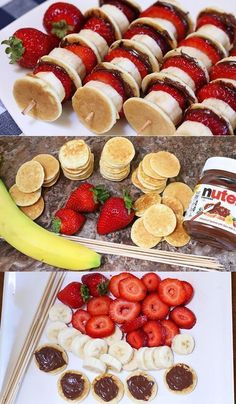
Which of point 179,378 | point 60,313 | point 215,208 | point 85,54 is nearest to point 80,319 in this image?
point 60,313

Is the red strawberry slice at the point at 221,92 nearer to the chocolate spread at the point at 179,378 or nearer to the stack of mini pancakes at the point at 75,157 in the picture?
the stack of mini pancakes at the point at 75,157

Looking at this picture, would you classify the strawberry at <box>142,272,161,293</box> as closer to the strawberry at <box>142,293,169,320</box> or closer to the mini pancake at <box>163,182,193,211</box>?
the strawberry at <box>142,293,169,320</box>

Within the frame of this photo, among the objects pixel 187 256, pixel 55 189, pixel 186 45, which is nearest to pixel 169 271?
pixel 187 256

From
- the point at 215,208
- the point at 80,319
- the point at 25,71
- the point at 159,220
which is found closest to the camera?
the point at 215,208

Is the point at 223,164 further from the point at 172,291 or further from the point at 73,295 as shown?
the point at 73,295

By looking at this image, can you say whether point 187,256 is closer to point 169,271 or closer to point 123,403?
point 169,271

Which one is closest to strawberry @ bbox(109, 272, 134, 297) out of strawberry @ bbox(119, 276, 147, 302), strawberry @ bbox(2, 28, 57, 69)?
strawberry @ bbox(119, 276, 147, 302)
